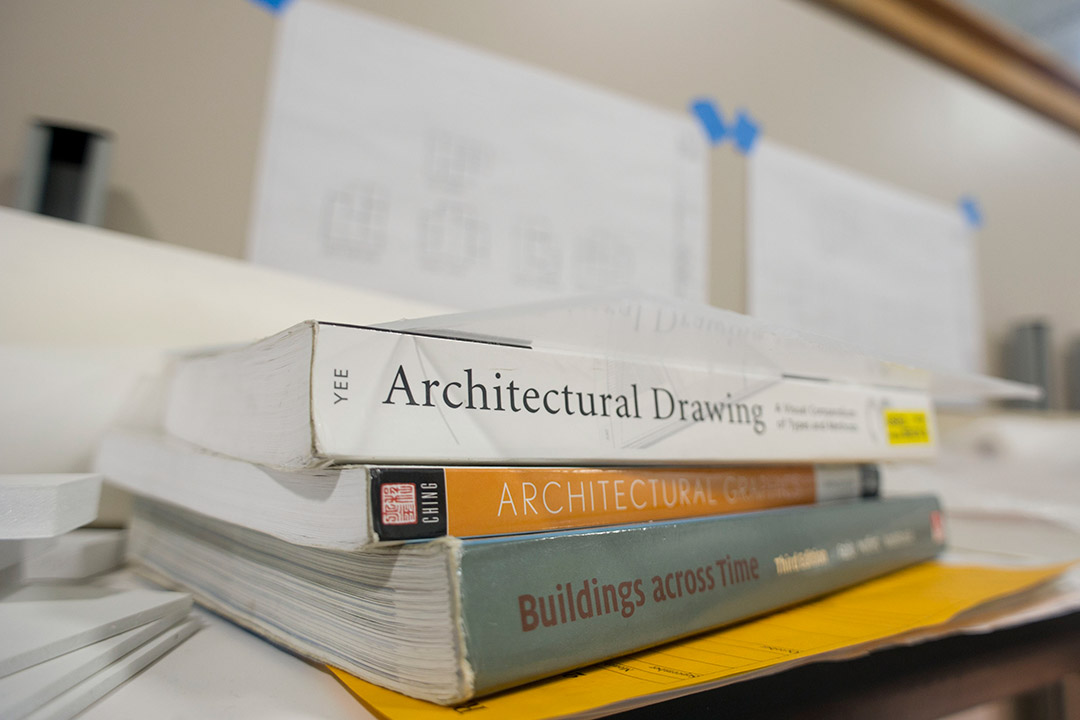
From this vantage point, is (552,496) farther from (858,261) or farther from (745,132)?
(858,261)

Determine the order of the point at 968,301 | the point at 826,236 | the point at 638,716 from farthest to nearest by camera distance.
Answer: the point at 968,301 < the point at 826,236 < the point at 638,716

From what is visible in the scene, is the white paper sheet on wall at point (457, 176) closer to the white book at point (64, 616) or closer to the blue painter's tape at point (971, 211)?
the white book at point (64, 616)

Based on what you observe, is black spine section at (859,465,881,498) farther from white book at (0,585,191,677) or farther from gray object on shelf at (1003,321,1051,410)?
gray object on shelf at (1003,321,1051,410)

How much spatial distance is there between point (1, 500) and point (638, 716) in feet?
0.79

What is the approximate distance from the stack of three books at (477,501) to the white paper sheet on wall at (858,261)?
0.65m

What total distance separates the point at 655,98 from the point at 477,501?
81 cm

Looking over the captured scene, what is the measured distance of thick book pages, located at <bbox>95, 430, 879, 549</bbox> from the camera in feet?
0.67

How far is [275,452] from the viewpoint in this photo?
224mm

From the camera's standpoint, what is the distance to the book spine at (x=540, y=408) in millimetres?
209

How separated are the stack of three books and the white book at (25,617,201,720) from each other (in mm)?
29

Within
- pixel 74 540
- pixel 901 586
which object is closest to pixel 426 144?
pixel 74 540

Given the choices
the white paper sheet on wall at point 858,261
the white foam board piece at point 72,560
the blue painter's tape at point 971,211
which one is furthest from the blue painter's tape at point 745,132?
the white foam board piece at point 72,560

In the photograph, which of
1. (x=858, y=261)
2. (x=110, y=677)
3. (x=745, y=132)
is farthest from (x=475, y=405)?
(x=858, y=261)

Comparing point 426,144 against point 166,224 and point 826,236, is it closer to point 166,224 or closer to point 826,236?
point 166,224
